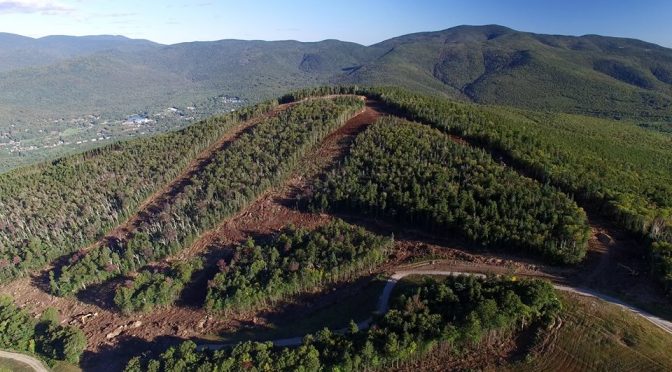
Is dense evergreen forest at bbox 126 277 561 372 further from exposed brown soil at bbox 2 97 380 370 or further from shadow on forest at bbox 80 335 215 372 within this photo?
exposed brown soil at bbox 2 97 380 370

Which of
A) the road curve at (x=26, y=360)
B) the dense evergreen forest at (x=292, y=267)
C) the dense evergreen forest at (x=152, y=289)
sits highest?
the dense evergreen forest at (x=292, y=267)

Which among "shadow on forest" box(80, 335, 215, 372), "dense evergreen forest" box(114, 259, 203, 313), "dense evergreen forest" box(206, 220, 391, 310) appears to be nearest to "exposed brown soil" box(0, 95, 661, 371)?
"shadow on forest" box(80, 335, 215, 372)

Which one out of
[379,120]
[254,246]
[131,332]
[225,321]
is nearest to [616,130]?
[379,120]

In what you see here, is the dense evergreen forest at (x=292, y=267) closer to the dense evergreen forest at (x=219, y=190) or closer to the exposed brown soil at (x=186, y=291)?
the exposed brown soil at (x=186, y=291)

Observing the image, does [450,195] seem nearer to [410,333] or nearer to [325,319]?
[325,319]

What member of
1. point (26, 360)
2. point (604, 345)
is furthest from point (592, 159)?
point (26, 360)

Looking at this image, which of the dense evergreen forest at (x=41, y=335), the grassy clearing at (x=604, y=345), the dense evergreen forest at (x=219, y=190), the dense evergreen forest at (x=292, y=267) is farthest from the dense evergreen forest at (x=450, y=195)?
the dense evergreen forest at (x=41, y=335)
